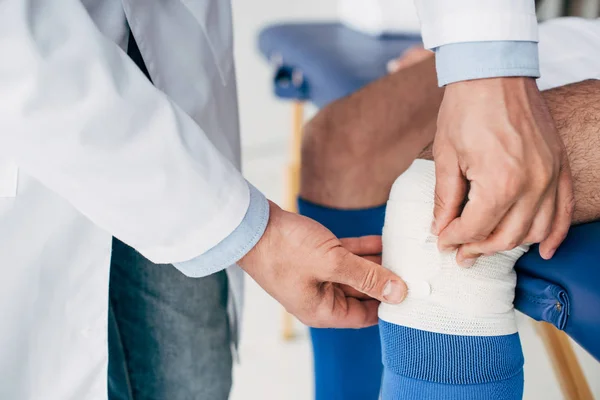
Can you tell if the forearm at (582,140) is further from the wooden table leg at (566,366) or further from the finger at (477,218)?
the wooden table leg at (566,366)

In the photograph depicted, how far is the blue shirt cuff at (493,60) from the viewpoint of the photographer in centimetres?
66

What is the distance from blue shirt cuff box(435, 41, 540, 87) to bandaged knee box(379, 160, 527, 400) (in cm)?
14

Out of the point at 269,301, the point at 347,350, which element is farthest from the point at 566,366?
the point at 269,301

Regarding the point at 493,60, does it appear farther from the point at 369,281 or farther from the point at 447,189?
the point at 369,281

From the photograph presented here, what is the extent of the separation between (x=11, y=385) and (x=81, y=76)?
1.30 feet

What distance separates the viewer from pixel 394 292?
716mm

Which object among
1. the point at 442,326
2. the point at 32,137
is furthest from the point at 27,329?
the point at 442,326

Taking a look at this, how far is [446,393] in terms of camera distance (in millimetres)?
695

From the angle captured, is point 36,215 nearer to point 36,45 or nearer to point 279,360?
point 36,45

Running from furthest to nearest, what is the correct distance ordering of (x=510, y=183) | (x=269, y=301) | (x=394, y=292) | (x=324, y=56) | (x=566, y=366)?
(x=269, y=301) < (x=324, y=56) < (x=566, y=366) < (x=394, y=292) < (x=510, y=183)

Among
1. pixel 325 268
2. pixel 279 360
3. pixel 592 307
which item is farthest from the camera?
pixel 279 360

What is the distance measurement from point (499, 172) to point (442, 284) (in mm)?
146

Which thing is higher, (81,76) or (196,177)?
(81,76)

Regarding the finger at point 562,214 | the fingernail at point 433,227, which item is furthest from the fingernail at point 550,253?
the fingernail at point 433,227
